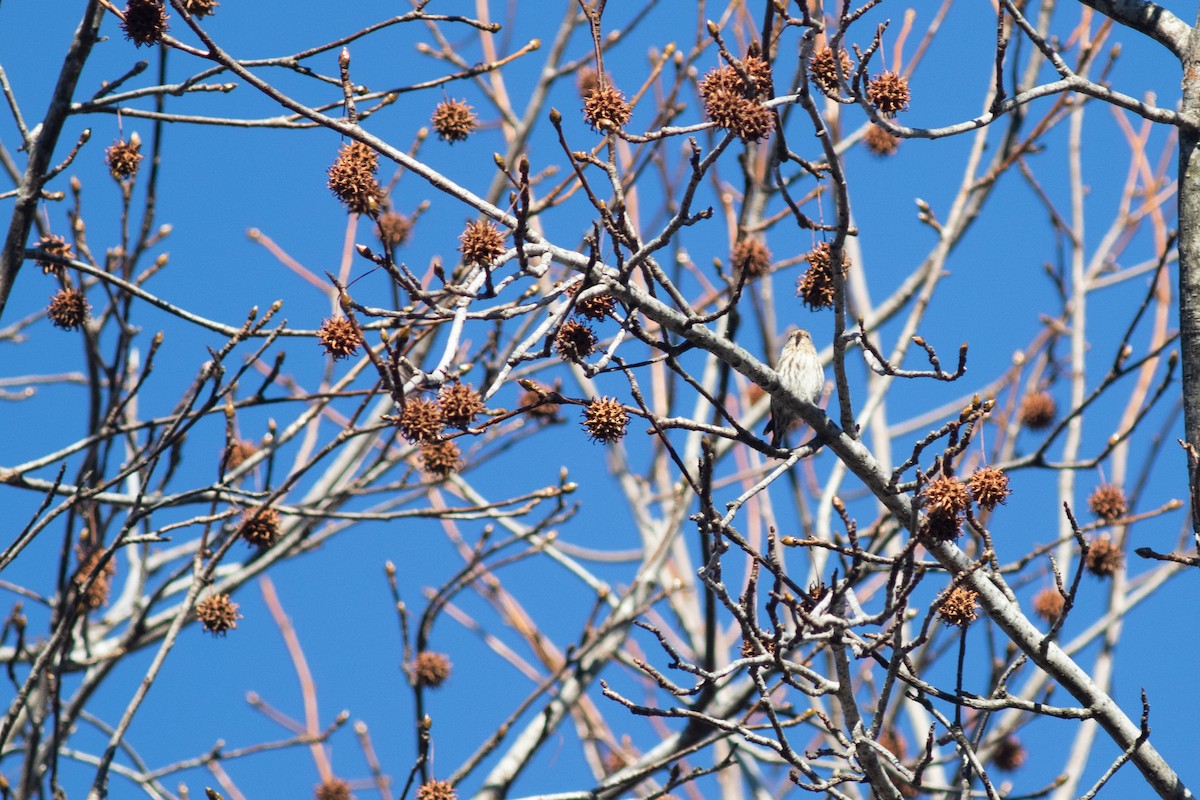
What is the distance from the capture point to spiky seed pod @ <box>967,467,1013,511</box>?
3.39 meters

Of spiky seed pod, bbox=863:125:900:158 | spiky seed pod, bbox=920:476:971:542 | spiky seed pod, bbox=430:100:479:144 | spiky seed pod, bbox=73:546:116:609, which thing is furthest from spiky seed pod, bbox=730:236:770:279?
spiky seed pod, bbox=73:546:116:609

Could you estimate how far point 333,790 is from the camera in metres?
6.52

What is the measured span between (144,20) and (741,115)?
2024mm

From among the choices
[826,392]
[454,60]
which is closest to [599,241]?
[826,392]

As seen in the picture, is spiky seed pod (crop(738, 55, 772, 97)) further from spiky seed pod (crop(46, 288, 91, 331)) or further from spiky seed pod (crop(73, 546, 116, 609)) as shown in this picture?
spiky seed pod (crop(46, 288, 91, 331))

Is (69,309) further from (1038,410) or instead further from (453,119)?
(1038,410)

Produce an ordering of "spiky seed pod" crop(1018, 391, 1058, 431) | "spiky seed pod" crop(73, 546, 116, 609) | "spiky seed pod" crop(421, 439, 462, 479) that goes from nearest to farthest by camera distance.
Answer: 1. "spiky seed pod" crop(73, 546, 116, 609)
2. "spiky seed pod" crop(421, 439, 462, 479)
3. "spiky seed pod" crop(1018, 391, 1058, 431)

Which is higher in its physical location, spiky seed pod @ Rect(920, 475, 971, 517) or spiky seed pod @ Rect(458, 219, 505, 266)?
spiky seed pod @ Rect(458, 219, 505, 266)

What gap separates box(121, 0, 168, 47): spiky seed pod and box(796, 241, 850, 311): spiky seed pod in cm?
215

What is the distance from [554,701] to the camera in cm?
547

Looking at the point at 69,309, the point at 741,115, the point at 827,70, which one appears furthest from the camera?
the point at 69,309

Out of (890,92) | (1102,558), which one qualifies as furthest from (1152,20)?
(1102,558)

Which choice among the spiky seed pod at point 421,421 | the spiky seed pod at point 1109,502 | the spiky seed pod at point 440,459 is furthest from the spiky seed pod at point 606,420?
the spiky seed pod at point 1109,502

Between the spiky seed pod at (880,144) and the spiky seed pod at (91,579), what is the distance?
4.26m
